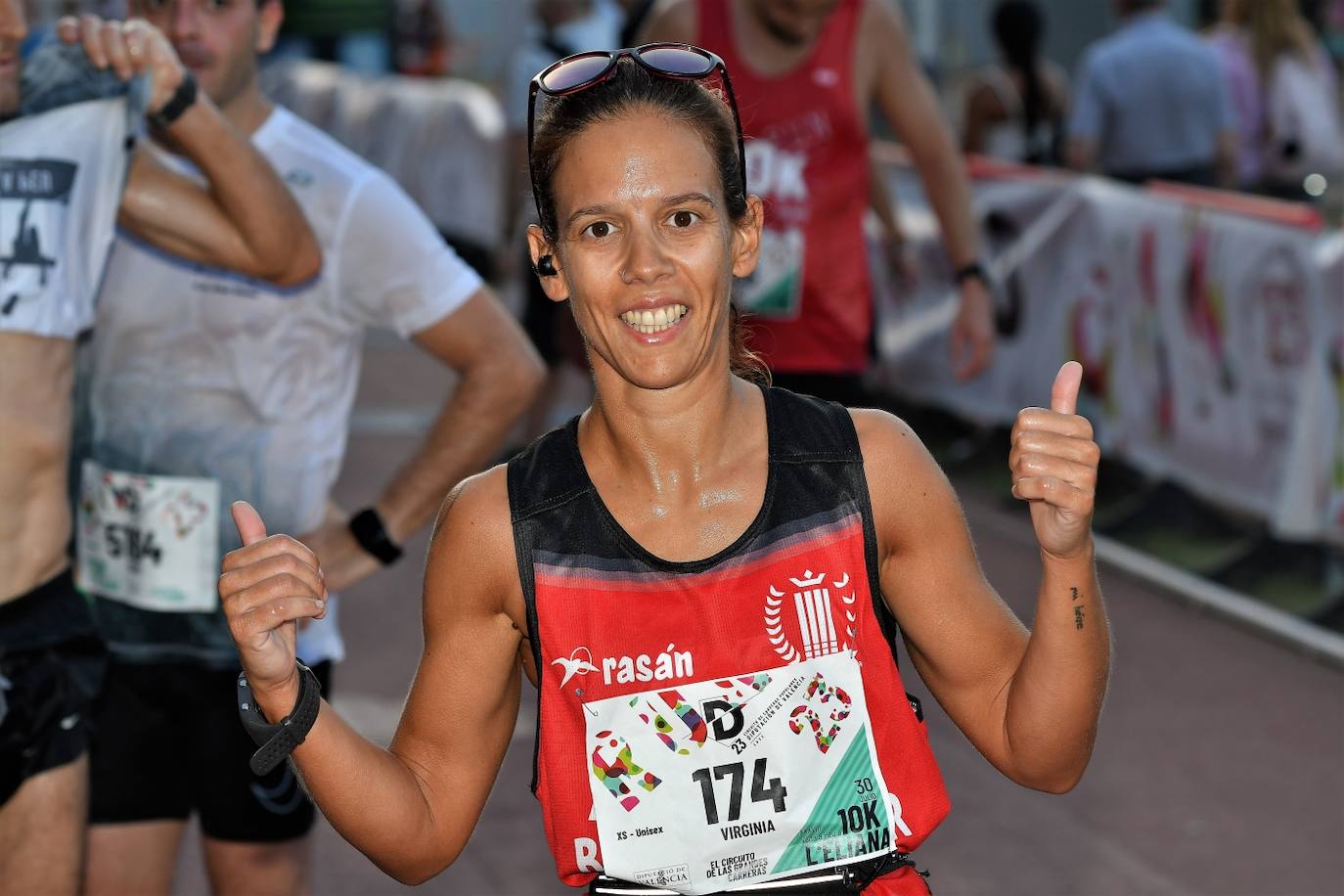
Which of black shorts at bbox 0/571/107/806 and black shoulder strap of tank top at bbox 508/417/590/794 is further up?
black shoulder strap of tank top at bbox 508/417/590/794

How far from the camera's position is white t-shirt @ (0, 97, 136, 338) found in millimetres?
3311

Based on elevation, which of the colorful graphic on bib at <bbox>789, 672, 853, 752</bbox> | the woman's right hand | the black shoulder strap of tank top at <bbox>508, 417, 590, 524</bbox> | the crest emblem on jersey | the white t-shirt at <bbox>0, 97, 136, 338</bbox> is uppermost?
the white t-shirt at <bbox>0, 97, 136, 338</bbox>

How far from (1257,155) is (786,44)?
6.31 m

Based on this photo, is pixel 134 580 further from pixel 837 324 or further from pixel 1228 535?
pixel 1228 535

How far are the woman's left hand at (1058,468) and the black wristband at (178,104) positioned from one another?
5.66ft

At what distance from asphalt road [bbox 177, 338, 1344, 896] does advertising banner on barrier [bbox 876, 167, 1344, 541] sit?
0.67 metres

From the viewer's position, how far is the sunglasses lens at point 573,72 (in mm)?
2520

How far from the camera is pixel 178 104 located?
135 inches

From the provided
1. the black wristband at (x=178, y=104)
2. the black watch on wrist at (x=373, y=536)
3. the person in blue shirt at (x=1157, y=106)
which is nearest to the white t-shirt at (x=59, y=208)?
the black wristband at (x=178, y=104)

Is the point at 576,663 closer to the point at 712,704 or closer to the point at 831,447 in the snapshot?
the point at 712,704

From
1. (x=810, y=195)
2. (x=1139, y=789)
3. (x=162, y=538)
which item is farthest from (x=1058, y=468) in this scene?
(x=1139, y=789)

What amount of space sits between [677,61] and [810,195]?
265 centimetres

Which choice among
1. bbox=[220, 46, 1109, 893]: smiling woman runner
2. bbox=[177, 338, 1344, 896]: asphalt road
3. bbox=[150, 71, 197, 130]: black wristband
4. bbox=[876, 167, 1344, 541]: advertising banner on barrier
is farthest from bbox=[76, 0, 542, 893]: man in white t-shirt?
bbox=[876, 167, 1344, 541]: advertising banner on barrier

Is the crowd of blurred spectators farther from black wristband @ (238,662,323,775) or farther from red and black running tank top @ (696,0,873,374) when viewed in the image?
black wristband @ (238,662,323,775)
